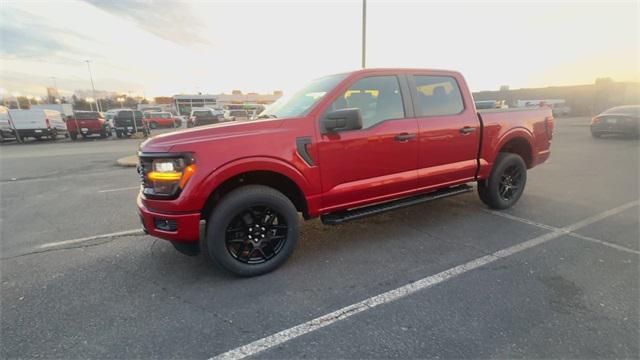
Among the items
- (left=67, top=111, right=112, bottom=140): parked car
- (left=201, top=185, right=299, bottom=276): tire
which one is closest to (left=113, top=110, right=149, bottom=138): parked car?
(left=67, top=111, right=112, bottom=140): parked car

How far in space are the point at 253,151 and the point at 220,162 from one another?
0.31 metres

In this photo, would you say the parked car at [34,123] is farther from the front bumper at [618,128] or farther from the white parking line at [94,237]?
the front bumper at [618,128]

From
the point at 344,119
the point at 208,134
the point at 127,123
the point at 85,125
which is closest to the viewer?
the point at 208,134

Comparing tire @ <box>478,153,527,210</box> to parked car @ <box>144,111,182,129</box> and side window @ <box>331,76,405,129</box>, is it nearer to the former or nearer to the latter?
side window @ <box>331,76,405,129</box>

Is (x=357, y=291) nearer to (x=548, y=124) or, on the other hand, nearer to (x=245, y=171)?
(x=245, y=171)

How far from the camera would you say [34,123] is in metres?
19.1

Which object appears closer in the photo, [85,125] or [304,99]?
[304,99]

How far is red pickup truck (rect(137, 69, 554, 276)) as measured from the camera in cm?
279

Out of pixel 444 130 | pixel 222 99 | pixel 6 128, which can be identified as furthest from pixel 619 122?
pixel 222 99

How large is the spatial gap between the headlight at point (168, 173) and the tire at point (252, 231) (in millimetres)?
380

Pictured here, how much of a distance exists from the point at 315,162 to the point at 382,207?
1.01 m

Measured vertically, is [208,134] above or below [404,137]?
above

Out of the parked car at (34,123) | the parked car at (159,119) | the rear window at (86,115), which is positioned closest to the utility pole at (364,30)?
the rear window at (86,115)

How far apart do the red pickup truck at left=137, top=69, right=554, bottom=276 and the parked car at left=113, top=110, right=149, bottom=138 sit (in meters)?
22.0
